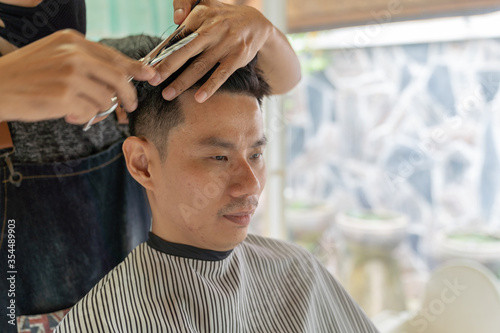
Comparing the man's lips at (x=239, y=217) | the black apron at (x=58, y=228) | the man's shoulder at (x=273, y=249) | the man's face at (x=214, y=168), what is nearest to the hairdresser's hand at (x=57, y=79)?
the man's face at (x=214, y=168)

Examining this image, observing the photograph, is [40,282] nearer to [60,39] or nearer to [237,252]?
[237,252]

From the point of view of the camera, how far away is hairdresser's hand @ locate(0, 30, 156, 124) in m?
0.80

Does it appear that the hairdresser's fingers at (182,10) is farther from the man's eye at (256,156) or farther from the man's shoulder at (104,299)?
the man's shoulder at (104,299)

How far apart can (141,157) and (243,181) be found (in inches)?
13.0

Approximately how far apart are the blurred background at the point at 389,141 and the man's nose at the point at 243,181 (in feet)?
7.38

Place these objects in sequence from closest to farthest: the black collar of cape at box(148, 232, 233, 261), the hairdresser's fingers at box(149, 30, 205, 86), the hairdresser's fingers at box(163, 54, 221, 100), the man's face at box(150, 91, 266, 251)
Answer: the hairdresser's fingers at box(149, 30, 205, 86), the hairdresser's fingers at box(163, 54, 221, 100), the man's face at box(150, 91, 266, 251), the black collar of cape at box(148, 232, 233, 261)

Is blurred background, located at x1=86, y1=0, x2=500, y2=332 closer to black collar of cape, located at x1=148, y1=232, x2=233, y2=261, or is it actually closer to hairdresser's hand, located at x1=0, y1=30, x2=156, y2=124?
black collar of cape, located at x1=148, y1=232, x2=233, y2=261

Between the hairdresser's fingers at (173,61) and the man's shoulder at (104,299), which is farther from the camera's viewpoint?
the man's shoulder at (104,299)

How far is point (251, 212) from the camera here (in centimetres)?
131

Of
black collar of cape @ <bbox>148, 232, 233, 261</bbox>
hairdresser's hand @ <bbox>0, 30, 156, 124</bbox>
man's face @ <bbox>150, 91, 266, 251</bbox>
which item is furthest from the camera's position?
black collar of cape @ <bbox>148, 232, 233, 261</bbox>

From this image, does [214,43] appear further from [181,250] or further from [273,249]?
[273,249]

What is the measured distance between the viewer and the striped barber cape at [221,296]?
4.08 ft

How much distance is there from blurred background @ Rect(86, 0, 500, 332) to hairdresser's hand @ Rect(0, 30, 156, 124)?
2.67 meters

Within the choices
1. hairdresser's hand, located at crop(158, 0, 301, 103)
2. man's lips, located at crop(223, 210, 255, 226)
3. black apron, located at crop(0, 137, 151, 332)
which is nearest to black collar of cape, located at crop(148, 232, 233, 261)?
man's lips, located at crop(223, 210, 255, 226)
